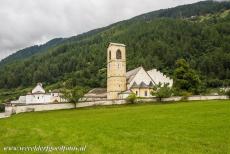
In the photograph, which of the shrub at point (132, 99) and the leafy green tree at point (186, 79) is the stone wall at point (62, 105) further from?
the leafy green tree at point (186, 79)

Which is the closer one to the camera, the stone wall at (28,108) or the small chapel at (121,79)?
the stone wall at (28,108)

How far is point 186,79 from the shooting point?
257 ft

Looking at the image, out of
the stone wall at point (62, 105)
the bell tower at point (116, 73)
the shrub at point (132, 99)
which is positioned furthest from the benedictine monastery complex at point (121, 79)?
the stone wall at point (62, 105)

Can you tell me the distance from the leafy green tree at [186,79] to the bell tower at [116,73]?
13597mm

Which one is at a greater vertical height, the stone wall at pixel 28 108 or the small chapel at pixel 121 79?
the small chapel at pixel 121 79

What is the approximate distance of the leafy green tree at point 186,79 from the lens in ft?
254

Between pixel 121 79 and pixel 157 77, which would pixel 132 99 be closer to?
pixel 121 79

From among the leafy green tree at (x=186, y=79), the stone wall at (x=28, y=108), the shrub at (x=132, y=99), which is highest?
the leafy green tree at (x=186, y=79)

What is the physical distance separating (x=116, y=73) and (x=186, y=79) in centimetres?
1757

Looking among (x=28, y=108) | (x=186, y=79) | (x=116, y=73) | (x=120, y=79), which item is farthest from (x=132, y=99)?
(x=28, y=108)

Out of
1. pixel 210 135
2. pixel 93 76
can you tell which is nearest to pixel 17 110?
pixel 210 135

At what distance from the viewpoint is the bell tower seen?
80.7 metres

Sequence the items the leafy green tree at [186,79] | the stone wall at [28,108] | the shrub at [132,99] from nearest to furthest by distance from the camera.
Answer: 1. the stone wall at [28,108]
2. the shrub at [132,99]
3. the leafy green tree at [186,79]

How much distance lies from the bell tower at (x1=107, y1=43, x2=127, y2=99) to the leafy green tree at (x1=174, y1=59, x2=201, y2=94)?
1360cm
